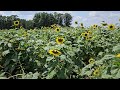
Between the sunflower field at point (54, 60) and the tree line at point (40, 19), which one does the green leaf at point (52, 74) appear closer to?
the sunflower field at point (54, 60)

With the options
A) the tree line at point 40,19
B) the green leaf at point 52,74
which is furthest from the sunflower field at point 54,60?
the tree line at point 40,19

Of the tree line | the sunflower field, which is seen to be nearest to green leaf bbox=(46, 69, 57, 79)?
the sunflower field

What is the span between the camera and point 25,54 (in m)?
2.79

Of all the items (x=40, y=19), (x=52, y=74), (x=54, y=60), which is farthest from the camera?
(x=40, y=19)

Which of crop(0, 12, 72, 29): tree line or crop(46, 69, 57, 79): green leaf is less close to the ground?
crop(0, 12, 72, 29): tree line

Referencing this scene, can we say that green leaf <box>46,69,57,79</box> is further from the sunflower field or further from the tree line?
the tree line

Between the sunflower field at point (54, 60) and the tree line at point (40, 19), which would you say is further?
the tree line at point (40, 19)

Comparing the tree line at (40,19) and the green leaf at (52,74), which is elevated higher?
the tree line at (40,19)

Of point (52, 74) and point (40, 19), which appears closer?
point (52, 74)

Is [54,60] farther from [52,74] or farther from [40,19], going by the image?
[40,19]

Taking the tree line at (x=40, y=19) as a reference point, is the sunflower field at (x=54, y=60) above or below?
below

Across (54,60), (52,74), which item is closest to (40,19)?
(54,60)
